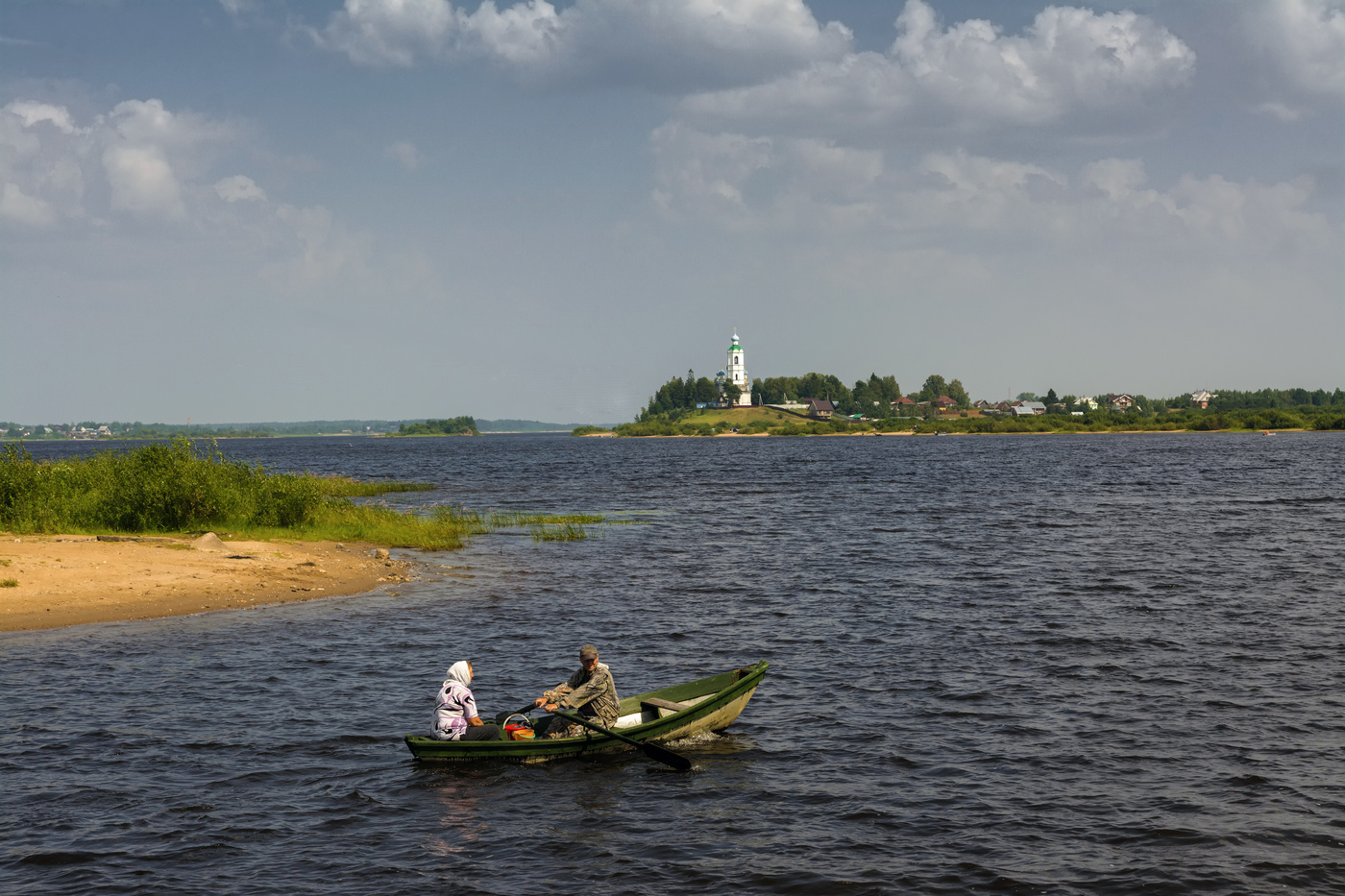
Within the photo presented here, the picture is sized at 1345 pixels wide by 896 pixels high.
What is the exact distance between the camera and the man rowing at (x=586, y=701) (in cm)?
1728

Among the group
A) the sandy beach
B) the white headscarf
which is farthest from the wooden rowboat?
the sandy beach

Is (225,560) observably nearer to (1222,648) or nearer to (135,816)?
(135,816)

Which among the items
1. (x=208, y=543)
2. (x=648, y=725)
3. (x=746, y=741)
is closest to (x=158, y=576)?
(x=208, y=543)

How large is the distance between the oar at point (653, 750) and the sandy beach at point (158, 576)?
15.7m

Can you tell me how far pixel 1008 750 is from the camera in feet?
56.9

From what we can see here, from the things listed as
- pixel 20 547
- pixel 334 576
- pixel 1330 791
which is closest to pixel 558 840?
pixel 1330 791

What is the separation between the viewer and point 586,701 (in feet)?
56.9

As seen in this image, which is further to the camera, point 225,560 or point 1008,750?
point 225,560

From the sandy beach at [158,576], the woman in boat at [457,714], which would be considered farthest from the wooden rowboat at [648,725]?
the sandy beach at [158,576]

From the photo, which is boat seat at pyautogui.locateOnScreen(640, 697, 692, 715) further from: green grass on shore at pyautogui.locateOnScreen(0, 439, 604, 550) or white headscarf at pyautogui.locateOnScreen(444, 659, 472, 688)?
green grass on shore at pyautogui.locateOnScreen(0, 439, 604, 550)

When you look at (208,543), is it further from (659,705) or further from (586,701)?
(659,705)

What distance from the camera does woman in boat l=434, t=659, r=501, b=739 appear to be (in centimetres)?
1661

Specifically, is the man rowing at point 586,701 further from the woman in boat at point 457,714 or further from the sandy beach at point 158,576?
the sandy beach at point 158,576

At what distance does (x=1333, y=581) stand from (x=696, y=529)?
28.4 metres
